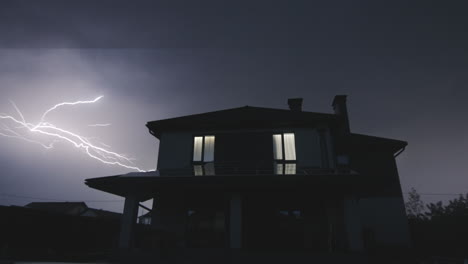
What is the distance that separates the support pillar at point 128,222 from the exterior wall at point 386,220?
10521mm

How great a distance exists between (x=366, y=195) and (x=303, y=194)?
16.4ft

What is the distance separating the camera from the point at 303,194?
9.43 metres

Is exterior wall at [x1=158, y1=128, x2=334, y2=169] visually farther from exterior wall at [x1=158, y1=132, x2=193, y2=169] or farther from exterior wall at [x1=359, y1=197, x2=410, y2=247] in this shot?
exterior wall at [x1=359, y1=197, x2=410, y2=247]

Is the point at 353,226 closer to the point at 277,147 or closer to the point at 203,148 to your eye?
the point at 277,147

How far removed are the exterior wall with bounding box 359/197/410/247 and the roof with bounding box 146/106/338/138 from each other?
204 inches

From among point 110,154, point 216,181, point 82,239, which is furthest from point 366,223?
point 110,154

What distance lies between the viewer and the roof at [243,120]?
10.9 meters

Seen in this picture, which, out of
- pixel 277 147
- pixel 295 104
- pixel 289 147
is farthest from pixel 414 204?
pixel 277 147

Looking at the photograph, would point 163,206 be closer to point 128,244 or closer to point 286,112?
point 128,244

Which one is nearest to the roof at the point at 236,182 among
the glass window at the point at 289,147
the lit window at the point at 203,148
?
the glass window at the point at 289,147

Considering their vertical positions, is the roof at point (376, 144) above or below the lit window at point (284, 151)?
above

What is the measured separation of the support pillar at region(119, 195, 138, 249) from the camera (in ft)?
25.5

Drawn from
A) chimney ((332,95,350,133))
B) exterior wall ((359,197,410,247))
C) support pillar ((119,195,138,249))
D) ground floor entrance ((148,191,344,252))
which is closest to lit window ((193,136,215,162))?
ground floor entrance ((148,191,344,252))

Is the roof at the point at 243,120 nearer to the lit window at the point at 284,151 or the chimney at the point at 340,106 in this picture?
the lit window at the point at 284,151
